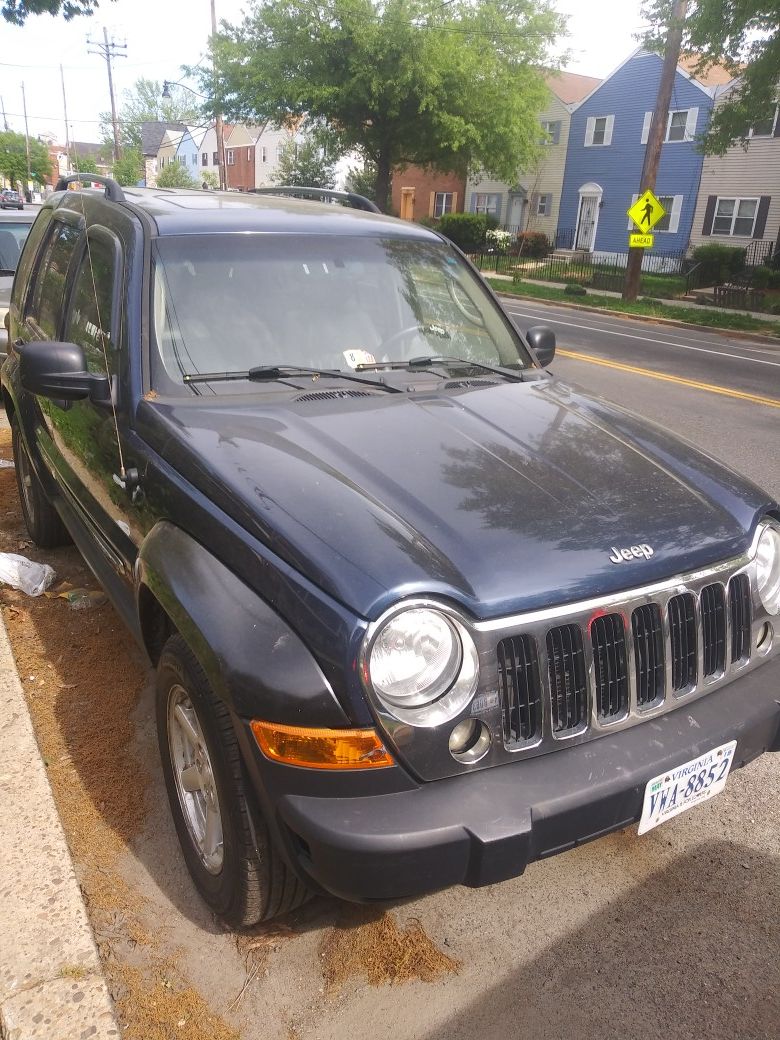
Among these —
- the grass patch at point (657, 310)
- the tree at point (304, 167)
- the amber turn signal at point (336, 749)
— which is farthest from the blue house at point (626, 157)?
the amber turn signal at point (336, 749)

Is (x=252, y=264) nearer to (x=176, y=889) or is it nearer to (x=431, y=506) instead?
(x=431, y=506)

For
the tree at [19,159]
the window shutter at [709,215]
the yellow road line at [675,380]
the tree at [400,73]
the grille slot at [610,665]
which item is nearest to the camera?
the grille slot at [610,665]

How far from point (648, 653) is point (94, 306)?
256cm

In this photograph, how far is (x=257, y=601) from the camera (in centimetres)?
213

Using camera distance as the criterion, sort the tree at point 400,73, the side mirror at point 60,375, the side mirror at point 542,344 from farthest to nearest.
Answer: the tree at point 400,73 < the side mirror at point 542,344 < the side mirror at point 60,375

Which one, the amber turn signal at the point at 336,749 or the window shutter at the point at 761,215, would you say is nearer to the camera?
the amber turn signal at the point at 336,749

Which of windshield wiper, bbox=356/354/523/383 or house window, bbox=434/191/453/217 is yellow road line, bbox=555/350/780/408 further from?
house window, bbox=434/191/453/217

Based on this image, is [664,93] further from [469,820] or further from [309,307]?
[469,820]

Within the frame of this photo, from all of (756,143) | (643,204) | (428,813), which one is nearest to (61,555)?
(428,813)

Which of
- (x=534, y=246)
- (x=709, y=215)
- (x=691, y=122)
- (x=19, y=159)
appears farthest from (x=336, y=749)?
(x=19, y=159)

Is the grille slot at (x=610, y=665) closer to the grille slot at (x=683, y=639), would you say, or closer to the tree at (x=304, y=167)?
the grille slot at (x=683, y=639)

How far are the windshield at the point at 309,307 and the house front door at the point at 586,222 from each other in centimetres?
3738

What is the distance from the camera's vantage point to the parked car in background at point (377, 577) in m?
1.97

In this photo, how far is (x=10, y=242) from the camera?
8719 millimetres
